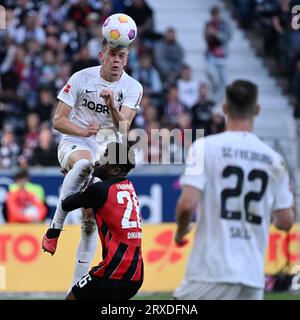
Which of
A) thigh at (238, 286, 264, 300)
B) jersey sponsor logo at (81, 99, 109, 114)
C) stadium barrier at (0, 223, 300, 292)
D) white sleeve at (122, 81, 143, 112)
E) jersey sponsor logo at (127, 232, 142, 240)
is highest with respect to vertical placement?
white sleeve at (122, 81, 143, 112)

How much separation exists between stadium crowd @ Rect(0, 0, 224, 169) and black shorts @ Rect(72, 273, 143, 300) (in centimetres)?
972

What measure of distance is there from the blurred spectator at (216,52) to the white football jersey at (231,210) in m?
15.4

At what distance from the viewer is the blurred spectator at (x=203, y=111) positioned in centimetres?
2213

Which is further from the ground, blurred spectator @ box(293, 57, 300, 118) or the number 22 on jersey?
blurred spectator @ box(293, 57, 300, 118)

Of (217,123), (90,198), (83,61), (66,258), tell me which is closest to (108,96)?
(90,198)

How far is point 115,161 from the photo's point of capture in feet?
35.0

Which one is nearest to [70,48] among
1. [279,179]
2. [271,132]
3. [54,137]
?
[54,137]

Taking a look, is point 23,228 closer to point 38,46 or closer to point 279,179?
point 38,46

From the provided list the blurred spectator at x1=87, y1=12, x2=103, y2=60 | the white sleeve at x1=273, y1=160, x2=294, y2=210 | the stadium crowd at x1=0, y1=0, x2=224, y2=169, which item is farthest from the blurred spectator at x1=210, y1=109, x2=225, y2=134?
the white sleeve at x1=273, y1=160, x2=294, y2=210

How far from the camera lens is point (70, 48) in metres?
23.4

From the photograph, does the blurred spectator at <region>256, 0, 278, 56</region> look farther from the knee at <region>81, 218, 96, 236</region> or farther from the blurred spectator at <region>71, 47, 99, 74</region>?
the knee at <region>81, 218, 96, 236</region>

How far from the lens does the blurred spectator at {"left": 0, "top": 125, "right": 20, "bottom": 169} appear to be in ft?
66.4

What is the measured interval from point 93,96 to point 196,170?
10.9ft
